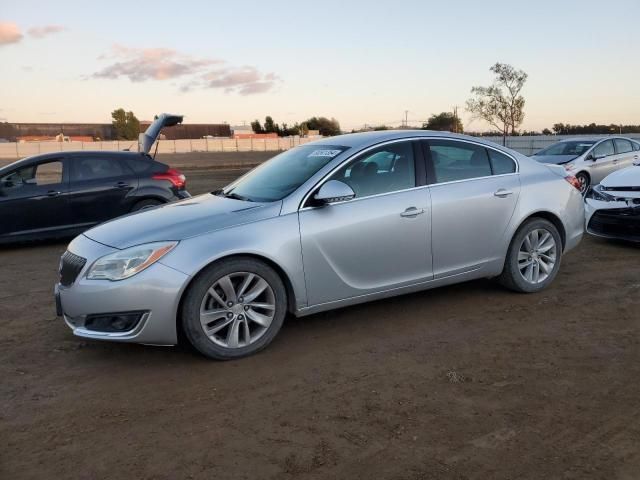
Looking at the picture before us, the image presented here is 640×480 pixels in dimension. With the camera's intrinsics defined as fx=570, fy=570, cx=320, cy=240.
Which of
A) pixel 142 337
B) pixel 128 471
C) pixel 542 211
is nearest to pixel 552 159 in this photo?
pixel 542 211

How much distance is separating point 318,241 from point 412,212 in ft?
2.92

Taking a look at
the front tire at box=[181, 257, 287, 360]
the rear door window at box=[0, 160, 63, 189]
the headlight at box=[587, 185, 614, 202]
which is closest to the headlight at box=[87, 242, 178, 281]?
the front tire at box=[181, 257, 287, 360]

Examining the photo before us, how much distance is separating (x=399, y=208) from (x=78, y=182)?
6030mm

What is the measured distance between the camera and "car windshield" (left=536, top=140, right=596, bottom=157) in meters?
14.2

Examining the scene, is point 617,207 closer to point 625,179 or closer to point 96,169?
point 625,179

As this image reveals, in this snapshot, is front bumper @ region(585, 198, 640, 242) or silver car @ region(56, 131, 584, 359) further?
front bumper @ region(585, 198, 640, 242)

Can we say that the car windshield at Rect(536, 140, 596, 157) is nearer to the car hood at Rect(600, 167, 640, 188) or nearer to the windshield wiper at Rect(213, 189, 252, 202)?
the car hood at Rect(600, 167, 640, 188)

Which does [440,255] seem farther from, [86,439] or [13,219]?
[13,219]

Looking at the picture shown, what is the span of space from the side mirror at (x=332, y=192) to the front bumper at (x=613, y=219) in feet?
15.0

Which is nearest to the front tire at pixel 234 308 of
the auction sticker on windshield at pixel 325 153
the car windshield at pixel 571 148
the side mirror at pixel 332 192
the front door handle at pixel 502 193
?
the side mirror at pixel 332 192

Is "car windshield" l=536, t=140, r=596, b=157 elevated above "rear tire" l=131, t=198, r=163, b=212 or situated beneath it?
elevated above

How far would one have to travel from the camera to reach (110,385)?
→ 3.73m

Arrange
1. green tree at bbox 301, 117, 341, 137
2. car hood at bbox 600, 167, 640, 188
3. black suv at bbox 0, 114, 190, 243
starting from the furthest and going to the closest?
green tree at bbox 301, 117, 341, 137 → black suv at bbox 0, 114, 190, 243 → car hood at bbox 600, 167, 640, 188

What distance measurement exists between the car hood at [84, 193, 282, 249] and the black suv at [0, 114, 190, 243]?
451 centimetres
